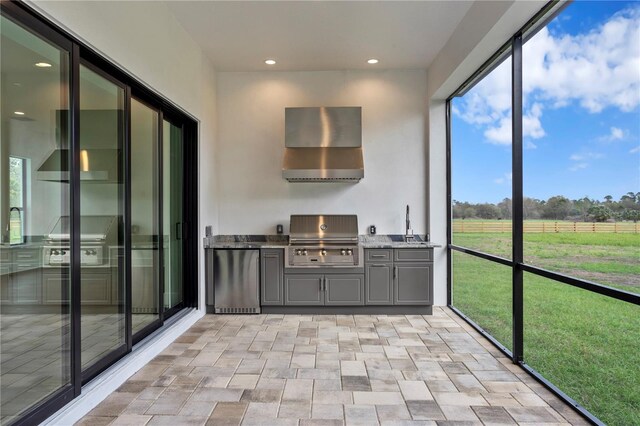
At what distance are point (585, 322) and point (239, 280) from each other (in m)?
3.48

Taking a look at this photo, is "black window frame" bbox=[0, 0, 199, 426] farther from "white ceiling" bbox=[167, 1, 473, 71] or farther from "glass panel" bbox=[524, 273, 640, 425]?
"glass panel" bbox=[524, 273, 640, 425]

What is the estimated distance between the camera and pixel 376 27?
12.9ft

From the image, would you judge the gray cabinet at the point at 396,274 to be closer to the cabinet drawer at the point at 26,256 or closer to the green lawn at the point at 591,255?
the green lawn at the point at 591,255

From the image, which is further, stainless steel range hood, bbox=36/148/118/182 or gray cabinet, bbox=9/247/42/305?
stainless steel range hood, bbox=36/148/118/182

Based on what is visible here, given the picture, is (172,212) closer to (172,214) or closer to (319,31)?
(172,214)

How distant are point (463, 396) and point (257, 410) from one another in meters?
1.36

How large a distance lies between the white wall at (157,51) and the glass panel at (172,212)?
0.96ft

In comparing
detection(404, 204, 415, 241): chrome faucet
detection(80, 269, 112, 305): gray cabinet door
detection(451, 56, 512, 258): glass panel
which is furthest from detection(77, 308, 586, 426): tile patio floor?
detection(404, 204, 415, 241): chrome faucet

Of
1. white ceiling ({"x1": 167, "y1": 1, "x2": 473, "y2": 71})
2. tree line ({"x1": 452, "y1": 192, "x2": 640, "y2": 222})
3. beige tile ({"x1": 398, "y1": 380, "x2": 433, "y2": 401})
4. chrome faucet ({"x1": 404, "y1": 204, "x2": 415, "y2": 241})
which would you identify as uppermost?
white ceiling ({"x1": 167, "y1": 1, "x2": 473, "y2": 71})

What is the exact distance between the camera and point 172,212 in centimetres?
409

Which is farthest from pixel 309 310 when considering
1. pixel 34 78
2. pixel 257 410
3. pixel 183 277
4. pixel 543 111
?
pixel 34 78

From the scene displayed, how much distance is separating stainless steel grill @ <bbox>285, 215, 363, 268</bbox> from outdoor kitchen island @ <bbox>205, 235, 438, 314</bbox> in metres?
0.07

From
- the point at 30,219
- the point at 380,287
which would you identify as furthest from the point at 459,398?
the point at 30,219

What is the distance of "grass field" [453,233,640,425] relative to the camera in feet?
7.47
